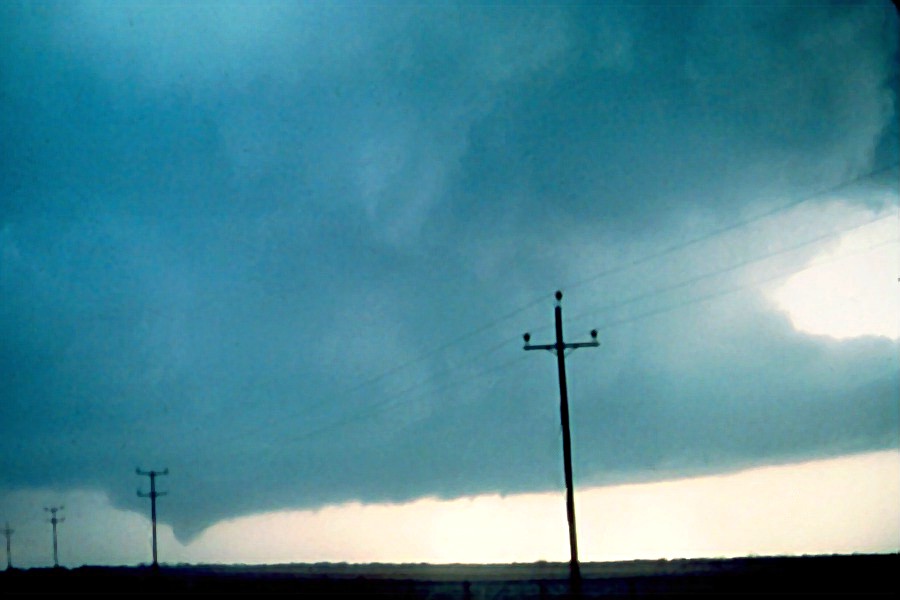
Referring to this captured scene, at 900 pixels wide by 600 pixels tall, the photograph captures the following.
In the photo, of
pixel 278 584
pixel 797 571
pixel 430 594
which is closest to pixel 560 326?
pixel 430 594

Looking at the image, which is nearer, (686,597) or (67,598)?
(686,597)

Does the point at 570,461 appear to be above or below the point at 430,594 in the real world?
above

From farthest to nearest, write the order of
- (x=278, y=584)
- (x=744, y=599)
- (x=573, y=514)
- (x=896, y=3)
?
(x=278, y=584) → (x=573, y=514) → (x=744, y=599) → (x=896, y=3)

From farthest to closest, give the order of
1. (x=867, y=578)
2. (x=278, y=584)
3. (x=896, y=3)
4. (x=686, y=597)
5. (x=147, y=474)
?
(x=147, y=474), (x=278, y=584), (x=867, y=578), (x=686, y=597), (x=896, y=3)

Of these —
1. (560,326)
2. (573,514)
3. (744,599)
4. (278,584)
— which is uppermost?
(560,326)

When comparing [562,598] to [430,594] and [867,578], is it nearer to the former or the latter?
[430,594]

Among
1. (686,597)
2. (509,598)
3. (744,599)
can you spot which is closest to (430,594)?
(509,598)

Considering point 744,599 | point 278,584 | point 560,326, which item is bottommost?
point 278,584

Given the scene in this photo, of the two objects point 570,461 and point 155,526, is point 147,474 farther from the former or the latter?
point 570,461

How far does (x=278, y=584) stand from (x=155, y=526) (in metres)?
50.2

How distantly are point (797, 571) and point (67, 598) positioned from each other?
44.3m

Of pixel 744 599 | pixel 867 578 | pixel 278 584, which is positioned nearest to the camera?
pixel 744 599

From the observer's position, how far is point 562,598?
123 ft

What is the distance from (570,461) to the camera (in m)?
37.1
